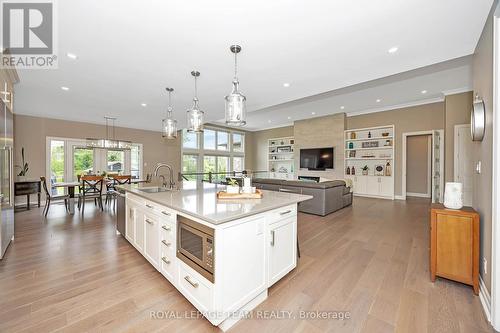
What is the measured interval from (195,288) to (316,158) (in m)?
7.50

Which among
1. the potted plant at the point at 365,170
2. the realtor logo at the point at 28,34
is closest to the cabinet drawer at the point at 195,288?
the realtor logo at the point at 28,34

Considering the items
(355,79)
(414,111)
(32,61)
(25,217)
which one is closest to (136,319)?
(32,61)

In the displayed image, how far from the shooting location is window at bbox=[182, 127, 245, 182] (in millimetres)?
9547

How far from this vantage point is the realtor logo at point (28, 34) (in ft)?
6.33

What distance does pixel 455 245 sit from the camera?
79.6 inches

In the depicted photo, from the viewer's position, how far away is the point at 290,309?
5.78 ft

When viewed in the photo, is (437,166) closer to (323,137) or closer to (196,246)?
(323,137)

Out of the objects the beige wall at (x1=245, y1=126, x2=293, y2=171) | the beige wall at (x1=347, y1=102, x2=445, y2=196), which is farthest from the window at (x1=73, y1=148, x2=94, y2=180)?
the beige wall at (x1=347, y1=102, x2=445, y2=196)

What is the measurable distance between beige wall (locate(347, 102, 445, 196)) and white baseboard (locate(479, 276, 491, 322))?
5.67 metres

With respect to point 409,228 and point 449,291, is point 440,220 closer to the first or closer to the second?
point 449,291

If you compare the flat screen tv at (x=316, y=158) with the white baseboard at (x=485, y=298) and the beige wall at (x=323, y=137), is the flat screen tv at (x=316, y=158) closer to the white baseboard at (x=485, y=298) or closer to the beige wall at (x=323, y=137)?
the beige wall at (x=323, y=137)

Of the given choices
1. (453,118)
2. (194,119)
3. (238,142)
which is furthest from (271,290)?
(238,142)

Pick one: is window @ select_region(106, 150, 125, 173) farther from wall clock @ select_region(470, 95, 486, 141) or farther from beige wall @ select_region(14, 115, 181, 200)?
wall clock @ select_region(470, 95, 486, 141)

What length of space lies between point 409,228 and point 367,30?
137 inches
